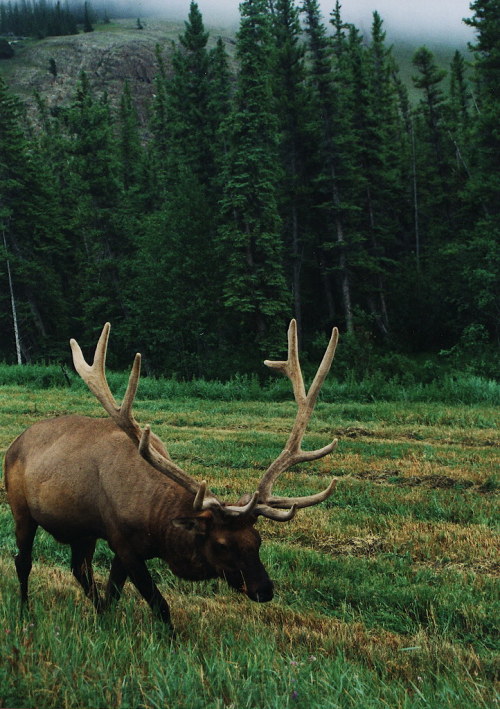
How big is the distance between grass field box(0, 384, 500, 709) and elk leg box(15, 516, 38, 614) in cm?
12

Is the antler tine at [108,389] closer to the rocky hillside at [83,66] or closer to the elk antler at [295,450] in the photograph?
the elk antler at [295,450]

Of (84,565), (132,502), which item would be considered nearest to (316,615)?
(132,502)

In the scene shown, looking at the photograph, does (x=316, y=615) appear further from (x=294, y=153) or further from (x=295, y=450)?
(x=294, y=153)

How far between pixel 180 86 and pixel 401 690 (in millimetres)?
44618

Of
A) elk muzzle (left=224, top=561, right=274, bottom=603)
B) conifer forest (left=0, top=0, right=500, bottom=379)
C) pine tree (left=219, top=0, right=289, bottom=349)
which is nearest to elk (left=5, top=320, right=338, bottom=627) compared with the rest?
elk muzzle (left=224, top=561, right=274, bottom=603)

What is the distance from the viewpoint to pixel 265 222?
3180 centimetres

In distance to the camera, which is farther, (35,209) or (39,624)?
(35,209)

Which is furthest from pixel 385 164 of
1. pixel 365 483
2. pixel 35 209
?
pixel 365 483

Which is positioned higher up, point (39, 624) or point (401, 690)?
point (39, 624)

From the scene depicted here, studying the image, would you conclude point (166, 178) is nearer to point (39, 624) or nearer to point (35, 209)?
point (35, 209)

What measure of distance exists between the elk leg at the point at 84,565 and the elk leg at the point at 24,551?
13.0 inches

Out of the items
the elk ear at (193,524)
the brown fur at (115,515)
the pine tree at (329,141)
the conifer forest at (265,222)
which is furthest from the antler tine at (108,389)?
the pine tree at (329,141)

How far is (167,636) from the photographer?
366 centimetres

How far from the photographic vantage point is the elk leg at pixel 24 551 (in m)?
4.46
